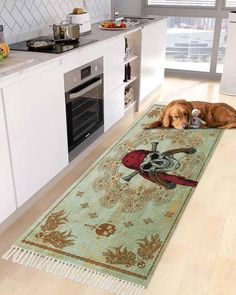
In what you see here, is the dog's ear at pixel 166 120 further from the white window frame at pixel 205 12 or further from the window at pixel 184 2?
the window at pixel 184 2

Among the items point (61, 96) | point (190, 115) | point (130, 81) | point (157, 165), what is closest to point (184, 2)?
point (130, 81)

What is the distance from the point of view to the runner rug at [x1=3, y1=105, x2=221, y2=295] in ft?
5.99

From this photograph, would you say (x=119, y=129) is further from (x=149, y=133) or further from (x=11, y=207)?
(x=11, y=207)

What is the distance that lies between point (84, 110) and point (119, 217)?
0.99 metres

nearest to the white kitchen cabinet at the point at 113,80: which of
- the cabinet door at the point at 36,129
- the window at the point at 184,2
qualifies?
the cabinet door at the point at 36,129

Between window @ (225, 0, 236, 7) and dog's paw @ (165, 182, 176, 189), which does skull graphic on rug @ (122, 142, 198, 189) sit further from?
window @ (225, 0, 236, 7)

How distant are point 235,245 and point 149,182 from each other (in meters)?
0.79

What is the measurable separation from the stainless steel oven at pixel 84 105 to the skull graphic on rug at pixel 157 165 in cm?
38

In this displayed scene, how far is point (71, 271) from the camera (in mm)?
1803

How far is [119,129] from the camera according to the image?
357cm

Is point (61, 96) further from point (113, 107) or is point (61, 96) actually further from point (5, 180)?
point (113, 107)

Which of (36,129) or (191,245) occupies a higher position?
(36,129)

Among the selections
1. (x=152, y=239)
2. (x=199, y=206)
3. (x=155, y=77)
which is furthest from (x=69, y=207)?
(x=155, y=77)

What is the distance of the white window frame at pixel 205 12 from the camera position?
16.3ft
